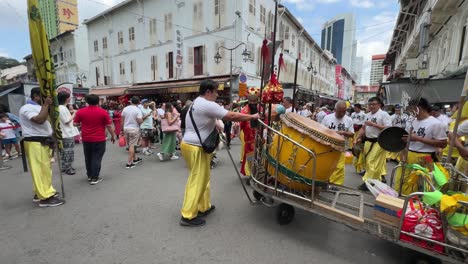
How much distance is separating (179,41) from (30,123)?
15.7 meters

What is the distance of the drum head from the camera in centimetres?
319

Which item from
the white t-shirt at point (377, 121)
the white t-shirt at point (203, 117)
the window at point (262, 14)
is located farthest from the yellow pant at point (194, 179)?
the window at point (262, 14)

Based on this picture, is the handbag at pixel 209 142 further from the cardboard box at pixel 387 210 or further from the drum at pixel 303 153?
the cardboard box at pixel 387 210

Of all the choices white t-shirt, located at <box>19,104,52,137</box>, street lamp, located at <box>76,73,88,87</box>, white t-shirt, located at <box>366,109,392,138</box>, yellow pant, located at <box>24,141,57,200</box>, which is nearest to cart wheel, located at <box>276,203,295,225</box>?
white t-shirt, located at <box>366,109,392,138</box>

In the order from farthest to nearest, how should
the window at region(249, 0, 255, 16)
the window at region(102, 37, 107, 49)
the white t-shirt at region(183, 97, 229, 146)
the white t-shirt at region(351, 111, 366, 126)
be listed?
the window at region(102, 37, 107, 49) → the window at region(249, 0, 255, 16) → the white t-shirt at region(351, 111, 366, 126) → the white t-shirt at region(183, 97, 229, 146)

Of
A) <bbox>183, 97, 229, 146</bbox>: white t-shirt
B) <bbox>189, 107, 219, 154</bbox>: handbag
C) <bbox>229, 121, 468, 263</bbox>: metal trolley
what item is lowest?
<bbox>229, 121, 468, 263</bbox>: metal trolley

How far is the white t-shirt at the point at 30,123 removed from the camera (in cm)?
330

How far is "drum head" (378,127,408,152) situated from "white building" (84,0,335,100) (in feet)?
34.0

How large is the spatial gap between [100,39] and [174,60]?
11334mm

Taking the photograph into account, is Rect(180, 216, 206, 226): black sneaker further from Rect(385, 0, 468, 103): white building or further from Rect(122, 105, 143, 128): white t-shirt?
Rect(385, 0, 468, 103): white building

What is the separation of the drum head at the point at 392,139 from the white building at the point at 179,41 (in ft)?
34.0

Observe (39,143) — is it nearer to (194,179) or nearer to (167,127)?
(194,179)

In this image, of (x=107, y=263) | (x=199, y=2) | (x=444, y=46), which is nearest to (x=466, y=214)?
(x=107, y=263)

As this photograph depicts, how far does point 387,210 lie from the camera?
2314 millimetres
